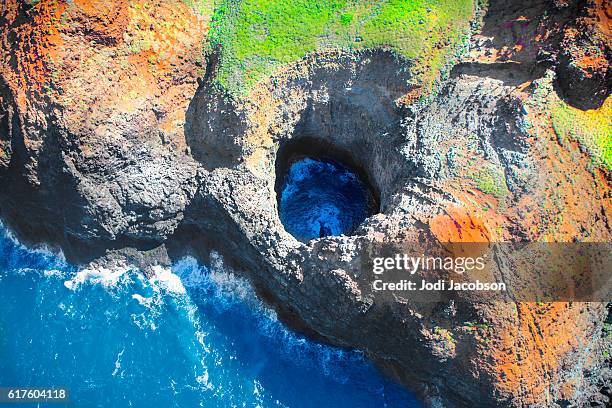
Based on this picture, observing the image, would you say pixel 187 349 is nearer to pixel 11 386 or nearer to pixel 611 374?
pixel 11 386

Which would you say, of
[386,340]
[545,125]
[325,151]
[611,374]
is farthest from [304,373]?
[545,125]

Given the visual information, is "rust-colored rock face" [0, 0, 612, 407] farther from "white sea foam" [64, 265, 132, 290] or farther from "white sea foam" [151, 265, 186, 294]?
"white sea foam" [151, 265, 186, 294]

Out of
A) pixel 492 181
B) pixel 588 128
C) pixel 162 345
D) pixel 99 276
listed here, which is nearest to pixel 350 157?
pixel 492 181

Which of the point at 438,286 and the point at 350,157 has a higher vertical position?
the point at 350,157

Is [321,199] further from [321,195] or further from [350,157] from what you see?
[350,157]

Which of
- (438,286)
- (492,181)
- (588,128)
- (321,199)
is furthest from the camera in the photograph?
(321,199)

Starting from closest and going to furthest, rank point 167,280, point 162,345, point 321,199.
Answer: point 162,345 → point 167,280 → point 321,199
